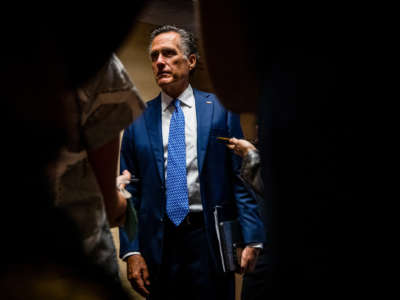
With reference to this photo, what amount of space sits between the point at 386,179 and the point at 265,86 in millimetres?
189

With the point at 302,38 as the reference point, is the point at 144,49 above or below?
above

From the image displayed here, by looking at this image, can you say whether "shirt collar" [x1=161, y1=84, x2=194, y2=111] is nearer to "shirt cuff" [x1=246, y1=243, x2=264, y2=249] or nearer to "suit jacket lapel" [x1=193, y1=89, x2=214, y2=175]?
"suit jacket lapel" [x1=193, y1=89, x2=214, y2=175]

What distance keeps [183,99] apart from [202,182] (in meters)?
0.44

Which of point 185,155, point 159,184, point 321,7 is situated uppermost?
point 321,7

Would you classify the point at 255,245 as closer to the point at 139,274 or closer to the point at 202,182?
the point at 202,182

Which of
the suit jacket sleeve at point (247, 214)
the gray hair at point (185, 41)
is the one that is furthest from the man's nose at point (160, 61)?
the suit jacket sleeve at point (247, 214)

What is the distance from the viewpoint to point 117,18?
392 millimetres

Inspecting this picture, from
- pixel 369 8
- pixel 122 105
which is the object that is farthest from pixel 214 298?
pixel 369 8

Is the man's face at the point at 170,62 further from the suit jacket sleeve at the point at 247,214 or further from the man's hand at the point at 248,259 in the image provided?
the man's hand at the point at 248,259

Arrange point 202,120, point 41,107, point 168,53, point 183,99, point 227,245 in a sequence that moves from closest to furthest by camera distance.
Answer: point 41,107
point 227,245
point 202,120
point 183,99
point 168,53

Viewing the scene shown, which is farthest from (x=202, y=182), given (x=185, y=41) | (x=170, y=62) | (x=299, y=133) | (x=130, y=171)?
(x=299, y=133)

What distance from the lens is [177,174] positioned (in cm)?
175

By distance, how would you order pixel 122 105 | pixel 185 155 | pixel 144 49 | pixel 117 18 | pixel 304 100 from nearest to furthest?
pixel 117 18 → pixel 304 100 → pixel 122 105 → pixel 185 155 → pixel 144 49

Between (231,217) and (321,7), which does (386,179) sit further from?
(231,217)
